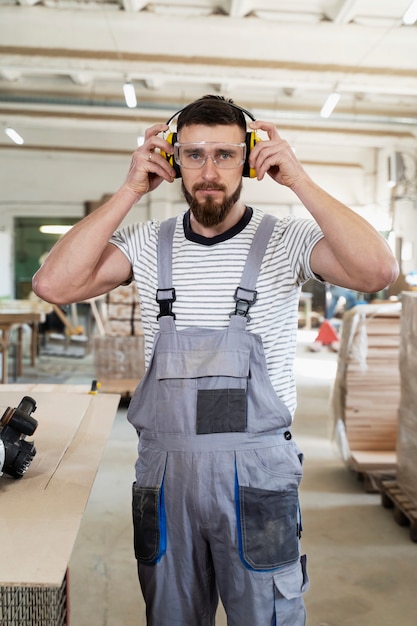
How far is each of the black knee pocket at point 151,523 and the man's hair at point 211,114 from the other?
42.3 inches

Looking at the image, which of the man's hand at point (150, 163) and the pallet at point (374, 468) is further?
the pallet at point (374, 468)

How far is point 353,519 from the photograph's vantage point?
13.8ft

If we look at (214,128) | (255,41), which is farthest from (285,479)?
(255,41)

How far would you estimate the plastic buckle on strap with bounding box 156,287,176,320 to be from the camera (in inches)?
72.4

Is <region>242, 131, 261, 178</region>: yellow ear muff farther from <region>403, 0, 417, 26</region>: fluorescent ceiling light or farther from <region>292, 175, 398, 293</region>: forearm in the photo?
<region>403, 0, 417, 26</region>: fluorescent ceiling light

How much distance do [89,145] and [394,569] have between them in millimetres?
12886

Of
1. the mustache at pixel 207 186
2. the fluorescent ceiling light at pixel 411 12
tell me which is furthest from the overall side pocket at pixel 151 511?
the fluorescent ceiling light at pixel 411 12

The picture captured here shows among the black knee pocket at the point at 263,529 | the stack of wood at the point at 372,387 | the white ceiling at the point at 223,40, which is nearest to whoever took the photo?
the black knee pocket at the point at 263,529

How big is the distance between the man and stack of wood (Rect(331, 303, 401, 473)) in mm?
3175

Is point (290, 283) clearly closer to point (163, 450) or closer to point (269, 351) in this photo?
point (269, 351)

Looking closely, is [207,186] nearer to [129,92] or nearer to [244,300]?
[244,300]

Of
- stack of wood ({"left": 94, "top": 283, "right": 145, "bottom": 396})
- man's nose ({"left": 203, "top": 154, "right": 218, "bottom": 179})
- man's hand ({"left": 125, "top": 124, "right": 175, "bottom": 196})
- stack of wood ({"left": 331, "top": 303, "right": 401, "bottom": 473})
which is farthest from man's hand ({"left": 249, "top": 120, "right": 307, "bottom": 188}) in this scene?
stack of wood ({"left": 94, "top": 283, "right": 145, "bottom": 396})

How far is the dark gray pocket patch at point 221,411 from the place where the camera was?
172 centimetres

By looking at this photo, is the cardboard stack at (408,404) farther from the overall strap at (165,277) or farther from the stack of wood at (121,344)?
the stack of wood at (121,344)
